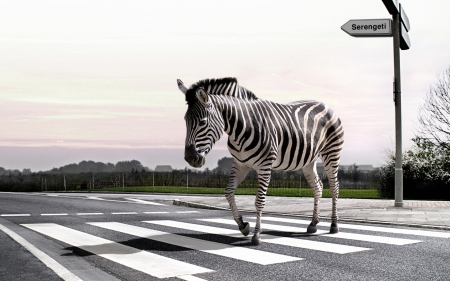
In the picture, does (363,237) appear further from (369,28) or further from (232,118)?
(369,28)

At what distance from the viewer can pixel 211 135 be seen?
700cm

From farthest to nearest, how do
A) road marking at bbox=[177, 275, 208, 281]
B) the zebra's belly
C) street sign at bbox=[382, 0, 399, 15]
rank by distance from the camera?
1. street sign at bbox=[382, 0, 399, 15]
2. the zebra's belly
3. road marking at bbox=[177, 275, 208, 281]

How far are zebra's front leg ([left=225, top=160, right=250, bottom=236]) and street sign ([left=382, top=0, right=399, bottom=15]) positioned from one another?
315 inches

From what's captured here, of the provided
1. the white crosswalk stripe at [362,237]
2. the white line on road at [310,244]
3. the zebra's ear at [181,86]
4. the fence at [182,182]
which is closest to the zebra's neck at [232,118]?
the zebra's ear at [181,86]

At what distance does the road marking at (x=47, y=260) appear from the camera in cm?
542

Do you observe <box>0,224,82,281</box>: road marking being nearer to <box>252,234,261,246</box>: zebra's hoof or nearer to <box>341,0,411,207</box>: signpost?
<box>252,234,261,246</box>: zebra's hoof

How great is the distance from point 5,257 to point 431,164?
19.6 metres

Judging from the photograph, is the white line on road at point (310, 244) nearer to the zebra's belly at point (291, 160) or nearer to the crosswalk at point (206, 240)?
the crosswalk at point (206, 240)

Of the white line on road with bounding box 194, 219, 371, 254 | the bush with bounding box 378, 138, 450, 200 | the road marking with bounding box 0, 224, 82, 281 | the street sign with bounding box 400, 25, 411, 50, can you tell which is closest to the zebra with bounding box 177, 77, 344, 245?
the white line on road with bounding box 194, 219, 371, 254

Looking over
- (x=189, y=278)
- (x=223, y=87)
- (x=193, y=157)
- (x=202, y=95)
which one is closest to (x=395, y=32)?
(x=223, y=87)

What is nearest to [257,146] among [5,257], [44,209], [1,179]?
[5,257]

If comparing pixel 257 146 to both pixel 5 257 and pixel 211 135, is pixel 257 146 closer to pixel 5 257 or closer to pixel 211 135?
pixel 211 135

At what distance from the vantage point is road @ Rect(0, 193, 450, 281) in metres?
5.57

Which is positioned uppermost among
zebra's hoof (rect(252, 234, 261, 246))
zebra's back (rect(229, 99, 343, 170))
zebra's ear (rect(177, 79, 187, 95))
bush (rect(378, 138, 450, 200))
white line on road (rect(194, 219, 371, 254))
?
zebra's ear (rect(177, 79, 187, 95))
